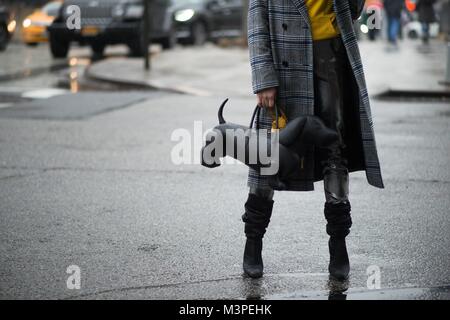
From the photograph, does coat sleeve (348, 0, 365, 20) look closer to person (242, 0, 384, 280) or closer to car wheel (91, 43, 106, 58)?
person (242, 0, 384, 280)

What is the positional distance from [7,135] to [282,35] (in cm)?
571

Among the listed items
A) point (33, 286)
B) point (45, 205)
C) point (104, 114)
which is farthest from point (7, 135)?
point (33, 286)

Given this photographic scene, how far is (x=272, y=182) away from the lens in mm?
4270

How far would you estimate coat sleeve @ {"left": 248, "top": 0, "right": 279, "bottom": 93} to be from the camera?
4258mm

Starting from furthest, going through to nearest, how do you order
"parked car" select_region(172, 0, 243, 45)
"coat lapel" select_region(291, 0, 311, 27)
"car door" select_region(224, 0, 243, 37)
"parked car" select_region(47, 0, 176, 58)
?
"car door" select_region(224, 0, 243, 37) → "parked car" select_region(172, 0, 243, 45) → "parked car" select_region(47, 0, 176, 58) → "coat lapel" select_region(291, 0, 311, 27)

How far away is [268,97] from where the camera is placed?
13.9 feet

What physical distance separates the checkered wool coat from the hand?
0.02 metres

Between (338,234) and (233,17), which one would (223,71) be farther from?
(338,234)

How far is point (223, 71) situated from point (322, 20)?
1240 centimetres

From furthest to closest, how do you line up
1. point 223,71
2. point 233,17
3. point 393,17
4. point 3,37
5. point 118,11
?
point 233,17, point 393,17, point 3,37, point 118,11, point 223,71

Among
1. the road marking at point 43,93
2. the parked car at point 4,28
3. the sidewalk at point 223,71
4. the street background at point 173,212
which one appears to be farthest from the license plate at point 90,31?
the street background at point 173,212

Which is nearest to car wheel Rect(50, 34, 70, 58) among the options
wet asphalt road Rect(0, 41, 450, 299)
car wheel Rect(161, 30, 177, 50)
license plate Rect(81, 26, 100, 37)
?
license plate Rect(81, 26, 100, 37)

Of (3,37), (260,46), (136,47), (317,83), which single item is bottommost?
(317,83)

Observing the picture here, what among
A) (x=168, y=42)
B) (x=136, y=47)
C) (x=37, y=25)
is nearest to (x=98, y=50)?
(x=168, y=42)
